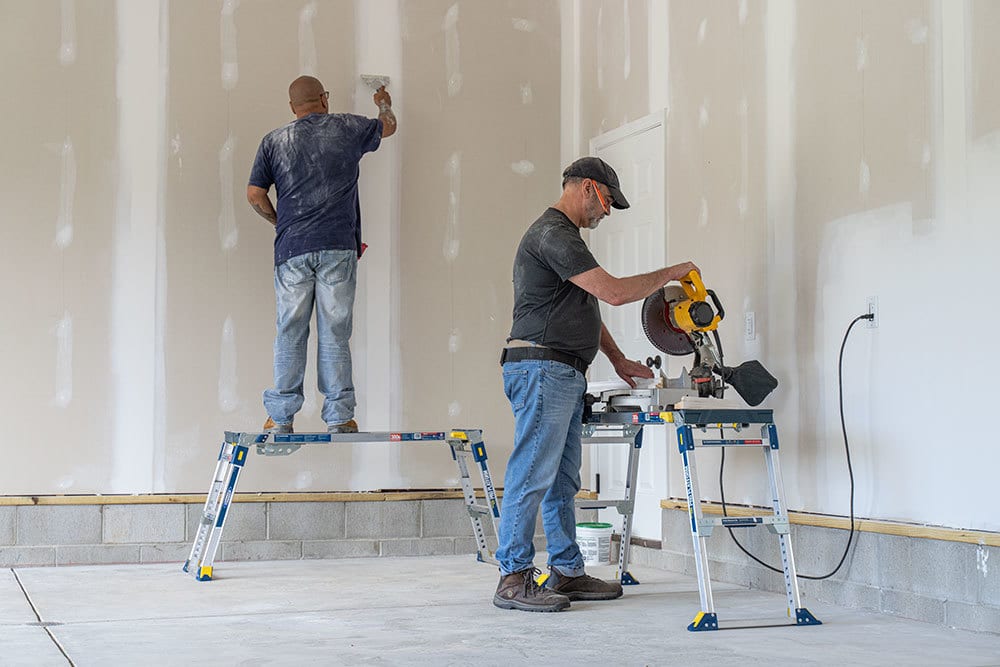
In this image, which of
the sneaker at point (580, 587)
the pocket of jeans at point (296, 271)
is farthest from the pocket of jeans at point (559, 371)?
the pocket of jeans at point (296, 271)

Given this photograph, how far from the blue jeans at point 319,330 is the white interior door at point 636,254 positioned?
150cm

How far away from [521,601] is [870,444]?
4.70 ft

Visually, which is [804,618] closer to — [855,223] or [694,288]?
[694,288]

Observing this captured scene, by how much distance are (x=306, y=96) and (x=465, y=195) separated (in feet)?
3.86

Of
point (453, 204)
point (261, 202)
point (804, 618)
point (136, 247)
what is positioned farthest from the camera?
point (453, 204)

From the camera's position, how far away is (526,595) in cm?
400

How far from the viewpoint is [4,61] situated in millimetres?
5488

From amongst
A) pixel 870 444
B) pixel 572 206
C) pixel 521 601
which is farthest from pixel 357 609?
pixel 870 444

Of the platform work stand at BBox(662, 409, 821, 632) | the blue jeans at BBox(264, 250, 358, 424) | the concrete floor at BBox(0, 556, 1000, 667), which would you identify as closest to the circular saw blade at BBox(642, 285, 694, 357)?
the platform work stand at BBox(662, 409, 821, 632)

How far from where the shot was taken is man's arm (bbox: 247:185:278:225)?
5406 millimetres

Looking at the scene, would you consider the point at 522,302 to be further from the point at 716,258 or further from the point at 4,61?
the point at 4,61

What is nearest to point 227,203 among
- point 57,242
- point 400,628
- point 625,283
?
point 57,242

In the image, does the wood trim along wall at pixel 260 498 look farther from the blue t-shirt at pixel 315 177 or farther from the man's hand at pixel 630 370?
the man's hand at pixel 630 370

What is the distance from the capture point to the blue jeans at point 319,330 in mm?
5215
